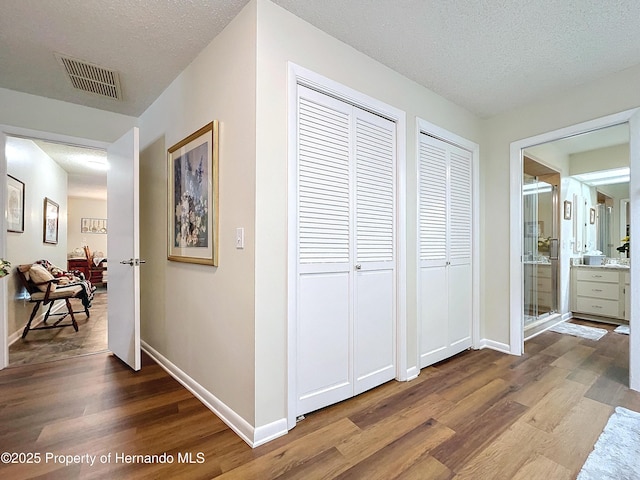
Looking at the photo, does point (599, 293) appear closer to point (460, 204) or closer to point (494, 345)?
point (494, 345)

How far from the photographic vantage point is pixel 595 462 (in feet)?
5.01

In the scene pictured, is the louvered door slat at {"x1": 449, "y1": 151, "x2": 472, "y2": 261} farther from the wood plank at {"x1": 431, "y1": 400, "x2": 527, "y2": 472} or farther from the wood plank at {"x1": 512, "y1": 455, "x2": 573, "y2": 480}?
the wood plank at {"x1": 512, "y1": 455, "x2": 573, "y2": 480}

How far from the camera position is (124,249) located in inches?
110

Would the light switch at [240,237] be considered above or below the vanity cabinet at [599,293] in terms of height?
above

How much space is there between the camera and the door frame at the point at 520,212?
2.35m

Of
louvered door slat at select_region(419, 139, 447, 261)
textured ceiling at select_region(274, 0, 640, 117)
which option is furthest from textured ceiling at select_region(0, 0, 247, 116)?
louvered door slat at select_region(419, 139, 447, 261)

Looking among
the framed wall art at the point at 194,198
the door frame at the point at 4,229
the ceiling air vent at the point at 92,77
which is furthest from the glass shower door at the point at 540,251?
the door frame at the point at 4,229

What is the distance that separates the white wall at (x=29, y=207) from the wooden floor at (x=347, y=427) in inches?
53.2

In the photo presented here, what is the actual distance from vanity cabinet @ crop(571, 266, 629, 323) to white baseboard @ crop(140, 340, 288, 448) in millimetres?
4919

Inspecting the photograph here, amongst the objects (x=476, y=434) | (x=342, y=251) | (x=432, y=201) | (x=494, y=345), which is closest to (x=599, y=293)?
(x=494, y=345)

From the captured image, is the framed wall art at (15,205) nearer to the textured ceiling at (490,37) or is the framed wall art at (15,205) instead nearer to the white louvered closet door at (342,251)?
the white louvered closet door at (342,251)

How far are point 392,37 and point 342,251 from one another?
4.82 ft

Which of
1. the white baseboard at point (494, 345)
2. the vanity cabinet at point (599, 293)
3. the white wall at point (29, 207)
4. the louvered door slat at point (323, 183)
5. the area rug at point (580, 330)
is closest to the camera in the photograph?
the louvered door slat at point (323, 183)

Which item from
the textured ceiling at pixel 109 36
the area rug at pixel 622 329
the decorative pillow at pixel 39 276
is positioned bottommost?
the area rug at pixel 622 329
